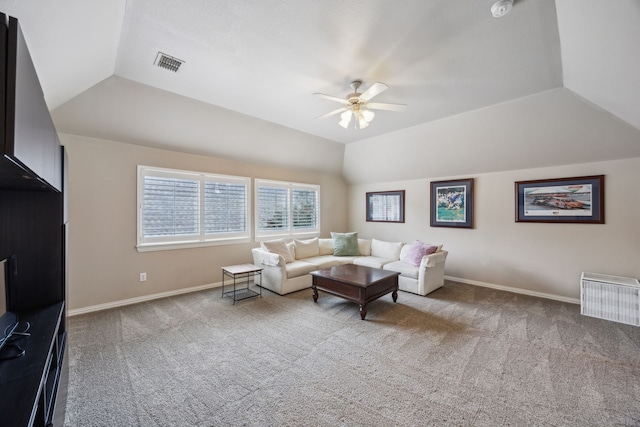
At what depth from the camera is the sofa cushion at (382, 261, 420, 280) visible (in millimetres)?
4391

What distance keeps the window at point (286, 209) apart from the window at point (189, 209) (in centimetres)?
35

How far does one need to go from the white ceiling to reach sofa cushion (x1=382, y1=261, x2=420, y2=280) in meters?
2.58

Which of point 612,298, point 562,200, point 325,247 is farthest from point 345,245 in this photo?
point 612,298

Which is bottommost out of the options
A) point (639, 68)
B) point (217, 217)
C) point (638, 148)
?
point (217, 217)

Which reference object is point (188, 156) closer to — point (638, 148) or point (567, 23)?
point (567, 23)

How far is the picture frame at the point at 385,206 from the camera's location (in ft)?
19.8

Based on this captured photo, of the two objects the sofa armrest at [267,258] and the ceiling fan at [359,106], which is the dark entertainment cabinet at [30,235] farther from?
the sofa armrest at [267,258]

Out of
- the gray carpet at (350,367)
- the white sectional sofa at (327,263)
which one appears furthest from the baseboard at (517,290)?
the white sectional sofa at (327,263)

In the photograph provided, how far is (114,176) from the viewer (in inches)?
146

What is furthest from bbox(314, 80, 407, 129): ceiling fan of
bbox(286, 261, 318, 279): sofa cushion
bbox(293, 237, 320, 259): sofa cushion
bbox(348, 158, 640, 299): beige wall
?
bbox(348, 158, 640, 299): beige wall

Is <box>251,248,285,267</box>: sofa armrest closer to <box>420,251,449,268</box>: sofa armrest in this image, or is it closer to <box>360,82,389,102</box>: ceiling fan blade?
<box>420,251,449,268</box>: sofa armrest

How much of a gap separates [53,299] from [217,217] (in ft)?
9.31

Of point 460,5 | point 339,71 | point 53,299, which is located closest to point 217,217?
point 53,299

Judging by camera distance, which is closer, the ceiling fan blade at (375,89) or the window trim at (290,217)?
the ceiling fan blade at (375,89)
